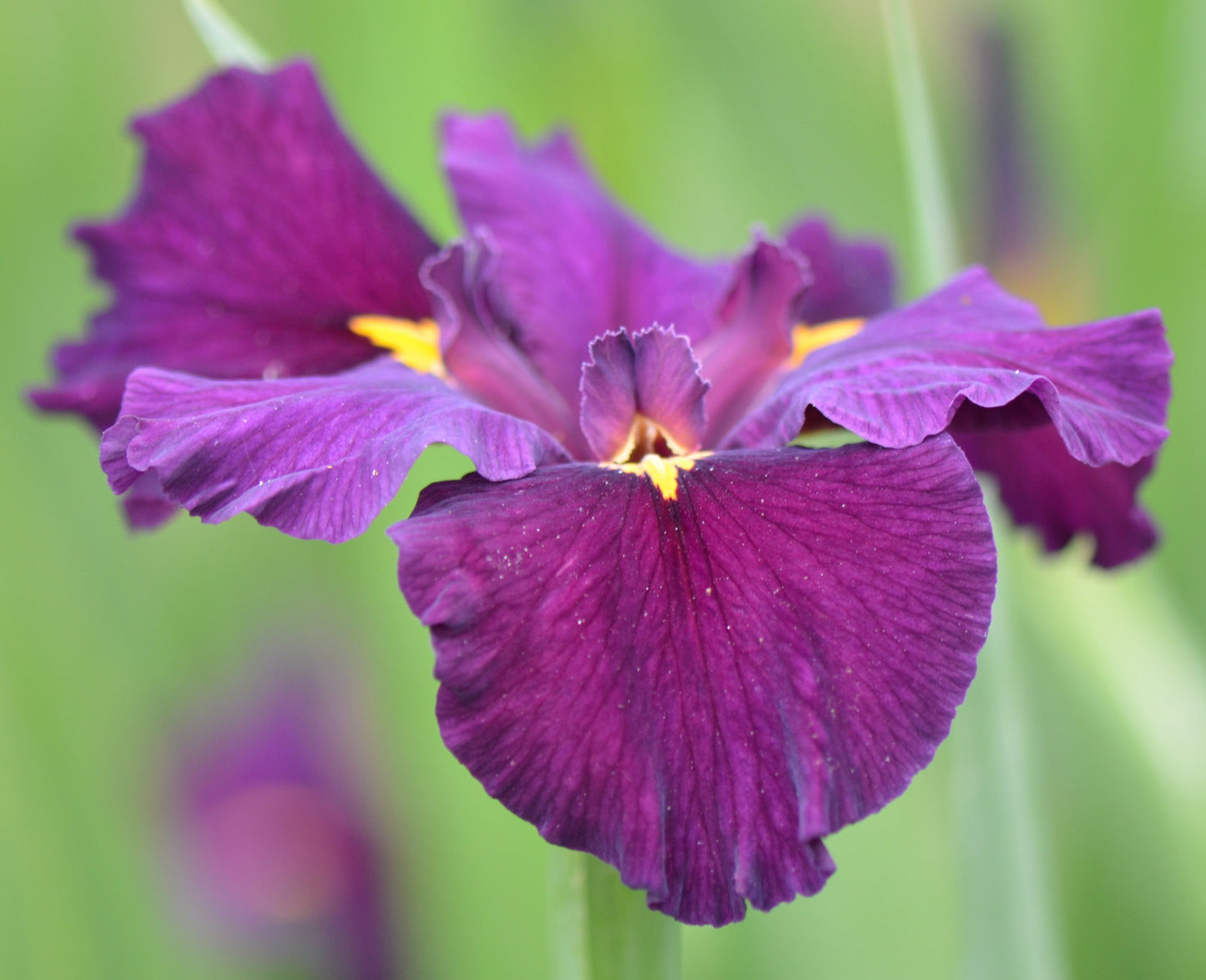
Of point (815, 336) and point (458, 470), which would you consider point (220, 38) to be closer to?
point (815, 336)

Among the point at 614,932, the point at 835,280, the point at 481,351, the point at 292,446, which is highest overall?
the point at 835,280

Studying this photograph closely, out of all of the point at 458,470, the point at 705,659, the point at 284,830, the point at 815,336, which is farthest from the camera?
the point at 284,830

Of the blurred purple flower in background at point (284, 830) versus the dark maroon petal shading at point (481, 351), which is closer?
the dark maroon petal shading at point (481, 351)

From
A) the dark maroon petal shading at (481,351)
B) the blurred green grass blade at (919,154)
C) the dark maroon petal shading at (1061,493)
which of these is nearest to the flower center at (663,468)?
the dark maroon petal shading at (481,351)

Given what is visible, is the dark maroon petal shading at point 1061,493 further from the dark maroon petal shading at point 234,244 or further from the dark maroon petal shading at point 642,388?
the dark maroon petal shading at point 234,244

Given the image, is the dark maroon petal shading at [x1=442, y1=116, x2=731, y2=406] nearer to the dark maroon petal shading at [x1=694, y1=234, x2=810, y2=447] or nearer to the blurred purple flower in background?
the dark maroon petal shading at [x1=694, y1=234, x2=810, y2=447]

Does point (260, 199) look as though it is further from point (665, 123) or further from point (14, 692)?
point (665, 123)

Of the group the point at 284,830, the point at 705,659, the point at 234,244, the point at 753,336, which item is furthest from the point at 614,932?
the point at 284,830
